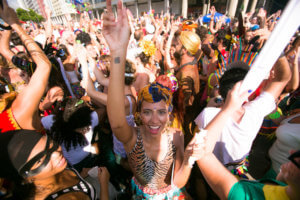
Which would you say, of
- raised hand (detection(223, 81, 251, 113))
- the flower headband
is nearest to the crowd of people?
raised hand (detection(223, 81, 251, 113))

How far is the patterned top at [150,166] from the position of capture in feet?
4.88

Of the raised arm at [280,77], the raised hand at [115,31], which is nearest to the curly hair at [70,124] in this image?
the raised hand at [115,31]

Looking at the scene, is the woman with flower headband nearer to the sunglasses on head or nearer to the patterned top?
the patterned top

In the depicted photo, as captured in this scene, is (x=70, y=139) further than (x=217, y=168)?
Yes

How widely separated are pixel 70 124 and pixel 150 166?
1.20 meters

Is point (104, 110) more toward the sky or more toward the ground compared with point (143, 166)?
more toward the sky

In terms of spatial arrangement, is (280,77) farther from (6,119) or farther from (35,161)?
(6,119)

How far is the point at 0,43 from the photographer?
228 cm

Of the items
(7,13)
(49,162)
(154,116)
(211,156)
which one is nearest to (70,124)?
(49,162)

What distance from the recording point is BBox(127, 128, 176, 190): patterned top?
1.49m

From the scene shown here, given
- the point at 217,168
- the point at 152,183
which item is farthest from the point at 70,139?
the point at 217,168

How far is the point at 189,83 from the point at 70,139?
98.0 inches

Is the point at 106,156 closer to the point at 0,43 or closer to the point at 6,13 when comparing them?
the point at 6,13

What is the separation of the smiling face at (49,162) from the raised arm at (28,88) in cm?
57
